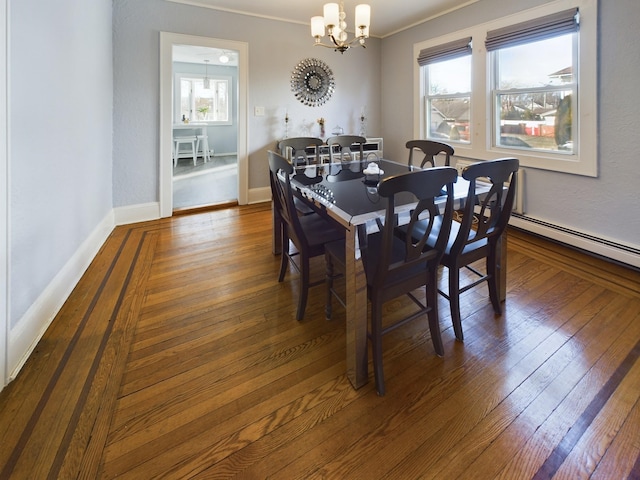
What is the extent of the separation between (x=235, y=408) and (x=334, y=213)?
2.97ft

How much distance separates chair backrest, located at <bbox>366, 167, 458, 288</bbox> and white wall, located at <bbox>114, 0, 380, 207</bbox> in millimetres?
3319

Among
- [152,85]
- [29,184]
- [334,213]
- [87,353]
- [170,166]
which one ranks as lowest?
[87,353]

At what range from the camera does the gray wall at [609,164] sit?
2516mm

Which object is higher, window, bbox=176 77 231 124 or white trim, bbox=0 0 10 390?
window, bbox=176 77 231 124

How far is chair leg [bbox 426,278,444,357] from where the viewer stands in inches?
63.5

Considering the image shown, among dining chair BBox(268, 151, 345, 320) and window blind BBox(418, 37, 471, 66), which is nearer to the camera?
dining chair BBox(268, 151, 345, 320)

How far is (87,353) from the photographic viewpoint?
168 cm

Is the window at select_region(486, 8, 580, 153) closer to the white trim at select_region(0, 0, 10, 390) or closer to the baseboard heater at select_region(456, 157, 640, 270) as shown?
the baseboard heater at select_region(456, 157, 640, 270)

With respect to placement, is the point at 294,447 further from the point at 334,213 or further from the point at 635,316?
the point at 635,316

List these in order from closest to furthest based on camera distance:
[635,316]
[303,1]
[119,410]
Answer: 1. [119,410]
2. [635,316]
3. [303,1]

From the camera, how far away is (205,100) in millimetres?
9023

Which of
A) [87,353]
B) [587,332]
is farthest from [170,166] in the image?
[587,332]

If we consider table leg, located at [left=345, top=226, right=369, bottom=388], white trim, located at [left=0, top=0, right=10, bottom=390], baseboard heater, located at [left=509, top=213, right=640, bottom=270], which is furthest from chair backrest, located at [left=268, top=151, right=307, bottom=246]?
baseboard heater, located at [left=509, top=213, right=640, bottom=270]

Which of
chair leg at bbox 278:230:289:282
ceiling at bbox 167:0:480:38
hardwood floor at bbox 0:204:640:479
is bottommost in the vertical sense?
hardwood floor at bbox 0:204:640:479
